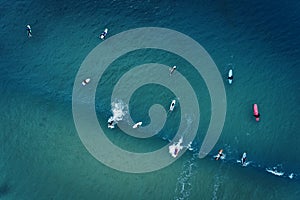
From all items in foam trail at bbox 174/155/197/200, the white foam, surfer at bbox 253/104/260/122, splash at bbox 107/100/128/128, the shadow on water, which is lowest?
the shadow on water

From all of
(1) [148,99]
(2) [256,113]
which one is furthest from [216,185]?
(1) [148,99]

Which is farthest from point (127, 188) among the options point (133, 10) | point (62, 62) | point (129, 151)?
point (133, 10)

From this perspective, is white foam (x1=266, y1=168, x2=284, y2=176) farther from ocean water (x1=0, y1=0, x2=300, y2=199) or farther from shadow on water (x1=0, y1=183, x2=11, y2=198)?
shadow on water (x1=0, y1=183, x2=11, y2=198)

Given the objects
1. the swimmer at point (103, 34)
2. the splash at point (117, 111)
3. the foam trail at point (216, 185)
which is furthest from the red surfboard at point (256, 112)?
the swimmer at point (103, 34)

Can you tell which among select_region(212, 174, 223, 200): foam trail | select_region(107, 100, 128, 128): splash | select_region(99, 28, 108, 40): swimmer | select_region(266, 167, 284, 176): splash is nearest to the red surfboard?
select_region(266, 167, 284, 176): splash

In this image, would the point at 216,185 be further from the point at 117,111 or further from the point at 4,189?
the point at 4,189

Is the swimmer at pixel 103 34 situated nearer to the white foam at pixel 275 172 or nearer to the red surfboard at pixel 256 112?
the red surfboard at pixel 256 112

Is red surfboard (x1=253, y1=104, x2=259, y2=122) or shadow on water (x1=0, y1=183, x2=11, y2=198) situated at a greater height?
red surfboard (x1=253, y1=104, x2=259, y2=122)
